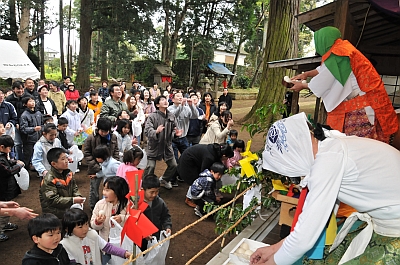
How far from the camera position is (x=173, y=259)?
387 centimetres

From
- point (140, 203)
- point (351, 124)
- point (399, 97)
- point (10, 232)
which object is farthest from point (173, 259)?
point (399, 97)

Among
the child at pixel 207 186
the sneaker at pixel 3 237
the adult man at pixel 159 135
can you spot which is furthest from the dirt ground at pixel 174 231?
the adult man at pixel 159 135

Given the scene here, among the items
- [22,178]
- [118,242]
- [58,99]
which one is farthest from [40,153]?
[58,99]

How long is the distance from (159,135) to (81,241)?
3.11 meters

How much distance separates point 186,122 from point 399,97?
420 centimetres

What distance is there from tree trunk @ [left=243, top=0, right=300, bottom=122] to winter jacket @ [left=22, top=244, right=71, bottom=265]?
888 centimetres

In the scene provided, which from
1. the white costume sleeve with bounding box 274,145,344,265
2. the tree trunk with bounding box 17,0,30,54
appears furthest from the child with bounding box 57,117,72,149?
the tree trunk with bounding box 17,0,30,54

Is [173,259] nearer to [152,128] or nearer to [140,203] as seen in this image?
[140,203]

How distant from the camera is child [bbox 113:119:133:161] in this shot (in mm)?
5750

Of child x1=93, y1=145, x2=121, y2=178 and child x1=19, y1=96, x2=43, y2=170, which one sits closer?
child x1=93, y1=145, x2=121, y2=178

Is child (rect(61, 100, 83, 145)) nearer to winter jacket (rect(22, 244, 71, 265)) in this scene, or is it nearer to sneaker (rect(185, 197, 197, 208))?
sneaker (rect(185, 197, 197, 208))

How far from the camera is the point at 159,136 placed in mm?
5711

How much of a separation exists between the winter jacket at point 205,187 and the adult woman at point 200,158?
28cm

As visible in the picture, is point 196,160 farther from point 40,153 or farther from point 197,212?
point 40,153
